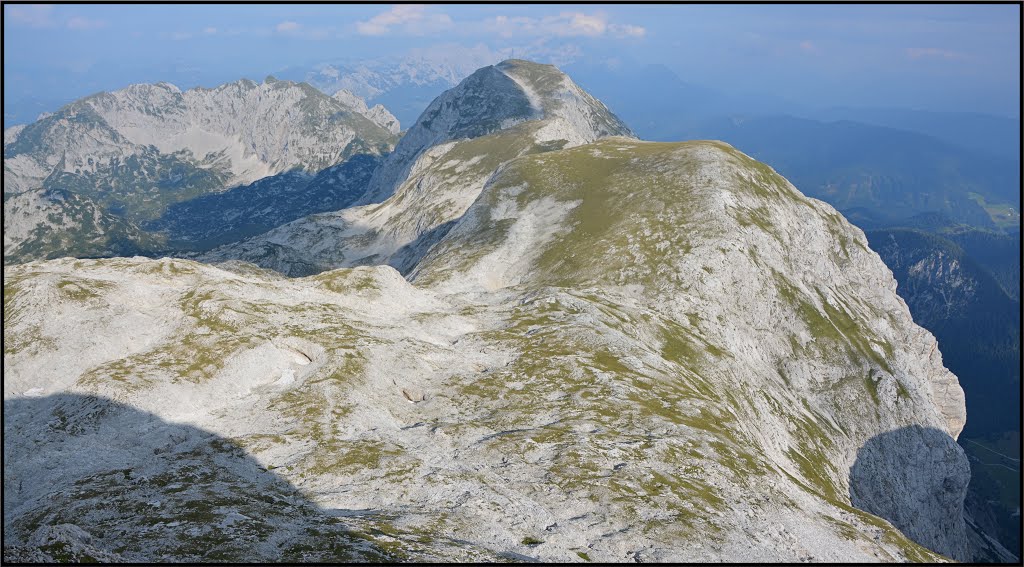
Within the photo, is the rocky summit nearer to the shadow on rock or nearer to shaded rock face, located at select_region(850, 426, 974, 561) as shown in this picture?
the shadow on rock

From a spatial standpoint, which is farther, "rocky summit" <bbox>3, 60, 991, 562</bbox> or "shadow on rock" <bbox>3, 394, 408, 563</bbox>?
"rocky summit" <bbox>3, 60, 991, 562</bbox>

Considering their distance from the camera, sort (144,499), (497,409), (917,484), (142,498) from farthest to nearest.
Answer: (917,484) < (497,409) < (142,498) < (144,499)

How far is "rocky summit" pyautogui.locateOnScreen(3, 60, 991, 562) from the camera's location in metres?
39.0

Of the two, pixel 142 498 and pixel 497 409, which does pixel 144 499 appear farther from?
pixel 497 409

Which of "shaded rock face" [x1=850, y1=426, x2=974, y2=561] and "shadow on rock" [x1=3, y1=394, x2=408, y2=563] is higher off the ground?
"shadow on rock" [x1=3, y1=394, x2=408, y2=563]

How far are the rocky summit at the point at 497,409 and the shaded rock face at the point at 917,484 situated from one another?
0.61 m

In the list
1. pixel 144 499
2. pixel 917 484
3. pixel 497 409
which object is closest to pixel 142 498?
pixel 144 499

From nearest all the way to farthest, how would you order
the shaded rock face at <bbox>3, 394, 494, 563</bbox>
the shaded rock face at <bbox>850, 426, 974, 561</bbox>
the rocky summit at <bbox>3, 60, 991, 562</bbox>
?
the shaded rock face at <bbox>3, 394, 494, 563</bbox>
the rocky summit at <bbox>3, 60, 991, 562</bbox>
the shaded rock face at <bbox>850, 426, 974, 561</bbox>

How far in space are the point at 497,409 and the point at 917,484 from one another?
326 ft

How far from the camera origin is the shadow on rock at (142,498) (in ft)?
101

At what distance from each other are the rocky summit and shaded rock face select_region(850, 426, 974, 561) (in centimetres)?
61

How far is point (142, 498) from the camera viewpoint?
39.2 meters

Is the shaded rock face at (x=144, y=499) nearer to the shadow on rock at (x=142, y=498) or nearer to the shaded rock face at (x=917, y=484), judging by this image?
the shadow on rock at (x=142, y=498)

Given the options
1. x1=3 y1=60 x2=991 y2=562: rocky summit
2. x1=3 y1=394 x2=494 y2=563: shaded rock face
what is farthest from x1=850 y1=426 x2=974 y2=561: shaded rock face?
x1=3 y1=394 x2=494 y2=563: shaded rock face
